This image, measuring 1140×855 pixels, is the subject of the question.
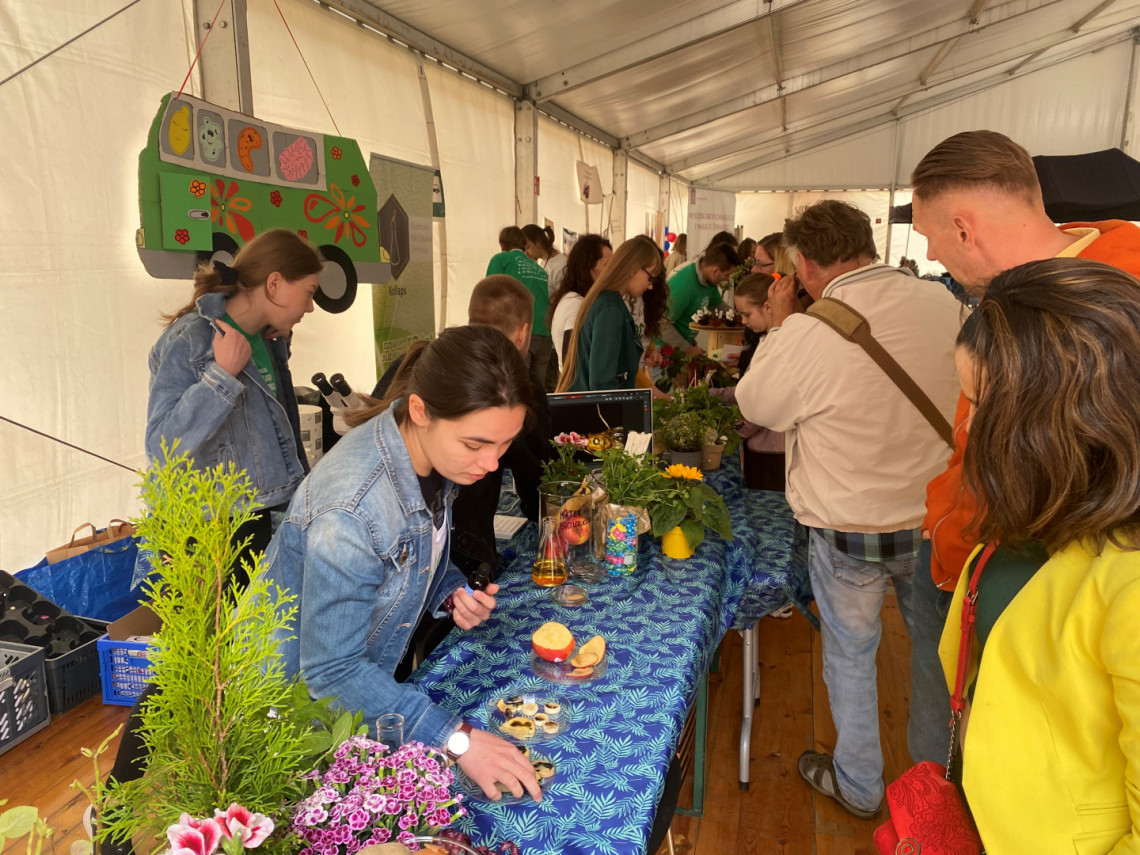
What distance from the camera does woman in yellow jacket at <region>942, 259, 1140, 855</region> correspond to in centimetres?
83

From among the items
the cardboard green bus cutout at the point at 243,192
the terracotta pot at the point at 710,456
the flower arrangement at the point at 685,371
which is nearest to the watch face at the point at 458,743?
the terracotta pot at the point at 710,456

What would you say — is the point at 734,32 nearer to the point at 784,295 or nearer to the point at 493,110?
the point at 493,110

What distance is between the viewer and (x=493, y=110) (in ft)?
17.6

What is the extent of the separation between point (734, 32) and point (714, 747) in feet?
Answer: 17.7

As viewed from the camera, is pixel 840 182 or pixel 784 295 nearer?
pixel 784 295

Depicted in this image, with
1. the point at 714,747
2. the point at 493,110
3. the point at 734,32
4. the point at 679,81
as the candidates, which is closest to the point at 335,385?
the point at 714,747

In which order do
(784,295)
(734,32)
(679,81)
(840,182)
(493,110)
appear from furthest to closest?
(840,182) < (679,81) < (734,32) < (493,110) < (784,295)

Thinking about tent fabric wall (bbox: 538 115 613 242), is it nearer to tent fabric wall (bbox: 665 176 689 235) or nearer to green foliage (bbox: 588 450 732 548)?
tent fabric wall (bbox: 665 176 689 235)

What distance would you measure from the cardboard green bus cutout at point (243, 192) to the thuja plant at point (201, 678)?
2.16 metres

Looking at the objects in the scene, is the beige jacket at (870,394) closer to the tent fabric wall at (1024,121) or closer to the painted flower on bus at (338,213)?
the painted flower on bus at (338,213)

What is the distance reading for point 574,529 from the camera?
1857mm

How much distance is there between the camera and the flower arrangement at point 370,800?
0.77 meters

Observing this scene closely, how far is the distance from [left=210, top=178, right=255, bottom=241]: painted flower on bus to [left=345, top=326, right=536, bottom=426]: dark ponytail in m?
1.75

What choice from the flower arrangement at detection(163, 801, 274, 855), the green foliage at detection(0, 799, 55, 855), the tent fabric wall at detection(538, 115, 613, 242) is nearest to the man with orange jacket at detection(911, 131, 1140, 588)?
the flower arrangement at detection(163, 801, 274, 855)
